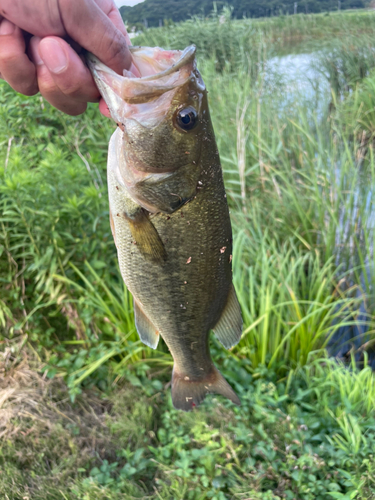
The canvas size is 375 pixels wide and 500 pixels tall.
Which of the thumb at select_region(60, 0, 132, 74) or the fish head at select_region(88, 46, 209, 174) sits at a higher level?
the thumb at select_region(60, 0, 132, 74)

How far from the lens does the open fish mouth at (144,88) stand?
39.1 inches

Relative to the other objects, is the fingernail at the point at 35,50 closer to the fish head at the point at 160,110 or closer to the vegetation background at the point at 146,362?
the fish head at the point at 160,110

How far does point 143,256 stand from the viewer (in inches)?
47.7

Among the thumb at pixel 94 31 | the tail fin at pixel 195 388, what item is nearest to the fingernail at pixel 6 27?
the thumb at pixel 94 31

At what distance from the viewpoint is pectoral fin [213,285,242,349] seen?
1.34 metres

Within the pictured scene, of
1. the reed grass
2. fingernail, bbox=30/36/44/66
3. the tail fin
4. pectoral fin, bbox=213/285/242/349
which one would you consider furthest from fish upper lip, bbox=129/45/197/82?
the reed grass

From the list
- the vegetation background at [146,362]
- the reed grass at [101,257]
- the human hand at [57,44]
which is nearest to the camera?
the human hand at [57,44]

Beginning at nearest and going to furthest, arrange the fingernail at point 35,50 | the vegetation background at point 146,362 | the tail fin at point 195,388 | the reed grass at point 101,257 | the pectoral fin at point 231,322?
the fingernail at point 35,50
the pectoral fin at point 231,322
the tail fin at point 195,388
the vegetation background at point 146,362
the reed grass at point 101,257

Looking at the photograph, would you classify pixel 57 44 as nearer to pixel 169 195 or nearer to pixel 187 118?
pixel 187 118

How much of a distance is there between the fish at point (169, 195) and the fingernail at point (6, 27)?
0.22 meters

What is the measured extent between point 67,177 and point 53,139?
1318 mm

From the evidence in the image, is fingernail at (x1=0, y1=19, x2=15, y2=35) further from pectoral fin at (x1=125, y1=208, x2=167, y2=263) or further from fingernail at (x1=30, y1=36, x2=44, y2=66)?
pectoral fin at (x1=125, y1=208, x2=167, y2=263)

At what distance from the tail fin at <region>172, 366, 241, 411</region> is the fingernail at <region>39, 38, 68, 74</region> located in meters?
1.25

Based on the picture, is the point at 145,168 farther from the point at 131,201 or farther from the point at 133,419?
the point at 133,419
